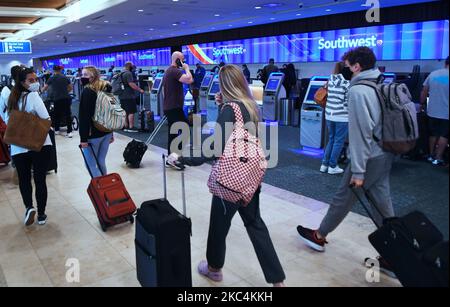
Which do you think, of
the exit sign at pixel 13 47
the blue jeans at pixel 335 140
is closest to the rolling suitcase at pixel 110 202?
the blue jeans at pixel 335 140

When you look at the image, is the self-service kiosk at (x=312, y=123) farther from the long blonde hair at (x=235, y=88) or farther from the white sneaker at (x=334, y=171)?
the long blonde hair at (x=235, y=88)

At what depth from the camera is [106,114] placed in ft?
13.1

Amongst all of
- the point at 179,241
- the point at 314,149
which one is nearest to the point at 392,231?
the point at 179,241

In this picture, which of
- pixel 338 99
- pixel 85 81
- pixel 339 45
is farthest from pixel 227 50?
pixel 85 81

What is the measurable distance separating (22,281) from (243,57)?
47.6 feet


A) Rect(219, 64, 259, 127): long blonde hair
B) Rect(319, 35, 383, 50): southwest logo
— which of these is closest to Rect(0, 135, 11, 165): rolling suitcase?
Rect(219, 64, 259, 127): long blonde hair

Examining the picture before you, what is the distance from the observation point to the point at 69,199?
4.78m

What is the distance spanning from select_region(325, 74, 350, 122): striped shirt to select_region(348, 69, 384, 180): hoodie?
9.18 feet

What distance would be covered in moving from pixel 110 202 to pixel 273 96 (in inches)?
294

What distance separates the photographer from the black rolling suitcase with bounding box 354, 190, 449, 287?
1753 mm

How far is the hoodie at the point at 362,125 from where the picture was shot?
8.39 feet

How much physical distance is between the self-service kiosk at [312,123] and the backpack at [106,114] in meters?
3.98

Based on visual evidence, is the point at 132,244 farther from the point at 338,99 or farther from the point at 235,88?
the point at 338,99

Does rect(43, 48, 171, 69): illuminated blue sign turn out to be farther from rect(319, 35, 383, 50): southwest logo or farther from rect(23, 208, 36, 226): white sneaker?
rect(23, 208, 36, 226): white sneaker
